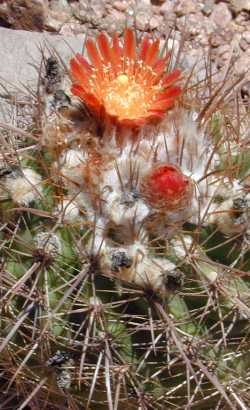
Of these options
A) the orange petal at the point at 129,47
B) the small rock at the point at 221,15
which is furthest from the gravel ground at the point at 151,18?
the orange petal at the point at 129,47

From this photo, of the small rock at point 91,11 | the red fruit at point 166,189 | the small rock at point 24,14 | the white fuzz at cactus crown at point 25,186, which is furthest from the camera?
the small rock at point 91,11

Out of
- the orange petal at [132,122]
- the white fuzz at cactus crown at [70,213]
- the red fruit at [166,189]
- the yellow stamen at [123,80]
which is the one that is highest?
the yellow stamen at [123,80]

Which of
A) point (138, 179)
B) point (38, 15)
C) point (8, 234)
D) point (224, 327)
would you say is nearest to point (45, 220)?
point (8, 234)

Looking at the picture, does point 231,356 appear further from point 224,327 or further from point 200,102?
point 200,102

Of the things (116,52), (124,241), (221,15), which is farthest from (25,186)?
(221,15)

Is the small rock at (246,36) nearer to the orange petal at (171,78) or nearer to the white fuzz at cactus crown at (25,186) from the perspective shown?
the orange petal at (171,78)

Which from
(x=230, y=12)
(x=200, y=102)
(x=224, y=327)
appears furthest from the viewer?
→ (x=230, y=12)

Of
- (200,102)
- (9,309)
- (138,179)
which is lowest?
(9,309)
